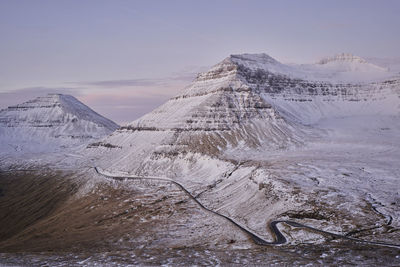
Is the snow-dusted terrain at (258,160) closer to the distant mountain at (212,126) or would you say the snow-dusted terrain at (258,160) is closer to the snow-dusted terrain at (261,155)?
the snow-dusted terrain at (261,155)

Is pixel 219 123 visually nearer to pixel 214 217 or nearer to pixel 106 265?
pixel 214 217

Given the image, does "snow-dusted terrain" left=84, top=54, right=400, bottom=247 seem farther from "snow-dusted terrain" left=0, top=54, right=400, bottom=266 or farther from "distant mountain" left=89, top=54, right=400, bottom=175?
"distant mountain" left=89, top=54, right=400, bottom=175

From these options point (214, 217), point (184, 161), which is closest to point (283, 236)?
point (214, 217)

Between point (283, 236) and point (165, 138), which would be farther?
point (165, 138)

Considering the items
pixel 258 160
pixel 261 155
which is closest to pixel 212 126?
pixel 261 155

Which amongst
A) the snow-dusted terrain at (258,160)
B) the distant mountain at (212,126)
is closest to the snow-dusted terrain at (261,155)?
the snow-dusted terrain at (258,160)

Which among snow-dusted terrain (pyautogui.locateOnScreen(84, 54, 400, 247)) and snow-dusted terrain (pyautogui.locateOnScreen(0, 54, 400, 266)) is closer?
snow-dusted terrain (pyautogui.locateOnScreen(0, 54, 400, 266))

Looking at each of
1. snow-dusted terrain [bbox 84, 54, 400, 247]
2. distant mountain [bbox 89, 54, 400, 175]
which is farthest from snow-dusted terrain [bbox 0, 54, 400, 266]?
distant mountain [bbox 89, 54, 400, 175]

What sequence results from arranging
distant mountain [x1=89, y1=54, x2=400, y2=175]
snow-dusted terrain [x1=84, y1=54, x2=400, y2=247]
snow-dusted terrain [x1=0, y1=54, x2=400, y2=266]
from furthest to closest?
distant mountain [x1=89, y1=54, x2=400, y2=175] < snow-dusted terrain [x1=84, y1=54, x2=400, y2=247] < snow-dusted terrain [x1=0, y1=54, x2=400, y2=266]

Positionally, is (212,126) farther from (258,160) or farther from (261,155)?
(258,160)

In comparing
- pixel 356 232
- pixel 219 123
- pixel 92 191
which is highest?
pixel 219 123

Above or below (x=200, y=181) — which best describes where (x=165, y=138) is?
above
